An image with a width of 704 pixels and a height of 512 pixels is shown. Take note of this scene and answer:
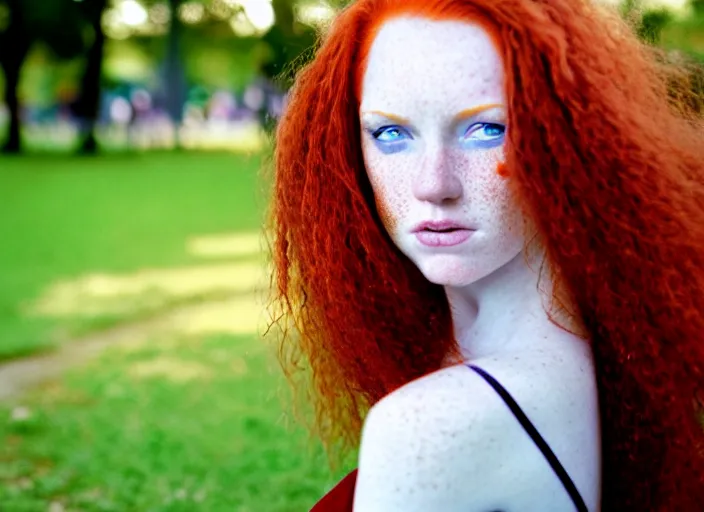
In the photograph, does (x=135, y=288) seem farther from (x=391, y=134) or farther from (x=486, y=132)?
(x=486, y=132)

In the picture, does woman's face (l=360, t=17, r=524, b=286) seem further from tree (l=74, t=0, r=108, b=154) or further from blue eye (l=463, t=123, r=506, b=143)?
tree (l=74, t=0, r=108, b=154)

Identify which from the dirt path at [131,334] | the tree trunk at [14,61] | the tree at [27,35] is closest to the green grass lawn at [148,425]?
the dirt path at [131,334]

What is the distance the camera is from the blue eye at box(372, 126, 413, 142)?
1535mm

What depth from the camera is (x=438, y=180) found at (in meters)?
1.45

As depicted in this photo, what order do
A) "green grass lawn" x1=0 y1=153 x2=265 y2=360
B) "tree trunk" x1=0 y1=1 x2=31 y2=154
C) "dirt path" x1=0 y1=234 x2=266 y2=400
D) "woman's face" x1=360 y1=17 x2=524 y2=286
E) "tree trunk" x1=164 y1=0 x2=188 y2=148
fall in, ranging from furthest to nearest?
"tree trunk" x1=164 y1=0 x2=188 y2=148 → "tree trunk" x1=0 y1=1 x2=31 y2=154 → "green grass lawn" x1=0 y1=153 x2=265 y2=360 → "dirt path" x1=0 y1=234 x2=266 y2=400 → "woman's face" x1=360 y1=17 x2=524 y2=286

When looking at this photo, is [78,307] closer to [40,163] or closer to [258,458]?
[258,458]

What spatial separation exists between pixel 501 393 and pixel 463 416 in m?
0.08

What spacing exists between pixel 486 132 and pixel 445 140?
7 cm

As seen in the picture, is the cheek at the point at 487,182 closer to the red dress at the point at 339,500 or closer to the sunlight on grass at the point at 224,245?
the red dress at the point at 339,500

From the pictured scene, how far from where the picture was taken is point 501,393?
140 cm

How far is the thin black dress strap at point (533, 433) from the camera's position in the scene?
4.60ft

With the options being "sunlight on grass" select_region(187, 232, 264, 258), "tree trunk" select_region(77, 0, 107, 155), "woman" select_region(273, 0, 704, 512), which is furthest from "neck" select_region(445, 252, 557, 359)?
"tree trunk" select_region(77, 0, 107, 155)

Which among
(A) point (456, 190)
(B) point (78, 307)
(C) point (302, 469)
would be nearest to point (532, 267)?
(A) point (456, 190)

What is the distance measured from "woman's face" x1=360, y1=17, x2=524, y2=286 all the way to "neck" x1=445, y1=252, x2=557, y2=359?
4cm
